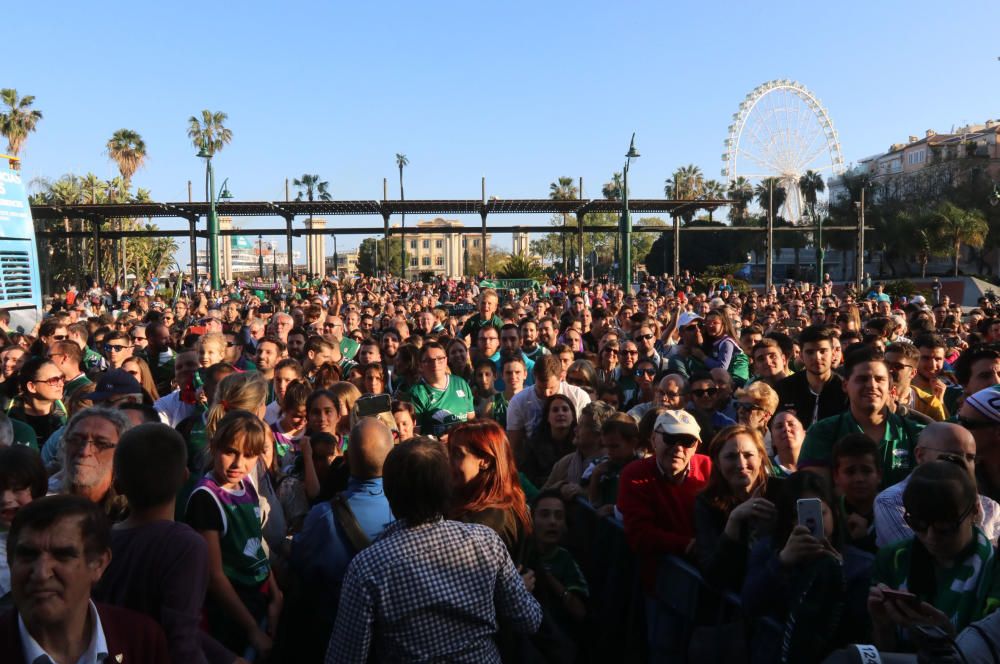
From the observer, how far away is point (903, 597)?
2.75 metres

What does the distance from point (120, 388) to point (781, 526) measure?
14.9ft

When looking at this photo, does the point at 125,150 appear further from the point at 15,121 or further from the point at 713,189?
the point at 713,189

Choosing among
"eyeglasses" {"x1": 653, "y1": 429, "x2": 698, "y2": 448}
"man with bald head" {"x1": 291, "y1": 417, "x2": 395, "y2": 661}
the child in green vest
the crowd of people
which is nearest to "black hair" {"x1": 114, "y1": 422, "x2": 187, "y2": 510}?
the crowd of people

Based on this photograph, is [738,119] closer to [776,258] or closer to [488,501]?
[776,258]

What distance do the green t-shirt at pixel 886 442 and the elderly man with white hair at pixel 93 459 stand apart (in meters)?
3.33

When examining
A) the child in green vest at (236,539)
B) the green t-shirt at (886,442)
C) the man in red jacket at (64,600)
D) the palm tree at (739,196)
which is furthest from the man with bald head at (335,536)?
the palm tree at (739,196)

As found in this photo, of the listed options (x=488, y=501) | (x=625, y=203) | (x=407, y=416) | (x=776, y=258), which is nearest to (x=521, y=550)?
(x=488, y=501)

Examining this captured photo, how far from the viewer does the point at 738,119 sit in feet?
219

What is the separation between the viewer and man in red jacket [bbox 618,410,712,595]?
4.12 m

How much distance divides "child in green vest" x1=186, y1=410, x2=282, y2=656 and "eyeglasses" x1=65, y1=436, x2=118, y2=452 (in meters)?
0.44

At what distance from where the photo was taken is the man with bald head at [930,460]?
11.2ft

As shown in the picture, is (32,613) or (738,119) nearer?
(32,613)

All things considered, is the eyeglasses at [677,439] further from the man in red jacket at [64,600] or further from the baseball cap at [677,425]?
the man in red jacket at [64,600]

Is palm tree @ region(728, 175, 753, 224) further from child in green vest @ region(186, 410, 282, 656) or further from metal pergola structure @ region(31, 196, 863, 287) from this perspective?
child in green vest @ region(186, 410, 282, 656)
